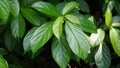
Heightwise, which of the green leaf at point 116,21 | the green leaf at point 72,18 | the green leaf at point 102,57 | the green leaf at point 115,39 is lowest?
the green leaf at point 102,57

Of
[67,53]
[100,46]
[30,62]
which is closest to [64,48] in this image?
[67,53]

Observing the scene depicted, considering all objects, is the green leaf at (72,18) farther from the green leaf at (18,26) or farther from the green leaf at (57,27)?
the green leaf at (18,26)

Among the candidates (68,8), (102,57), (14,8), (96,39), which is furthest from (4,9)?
(102,57)

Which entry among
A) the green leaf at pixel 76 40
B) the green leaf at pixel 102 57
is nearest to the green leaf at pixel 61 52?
the green leaf at pixel 76 40

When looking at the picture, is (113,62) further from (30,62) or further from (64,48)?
(64,48)

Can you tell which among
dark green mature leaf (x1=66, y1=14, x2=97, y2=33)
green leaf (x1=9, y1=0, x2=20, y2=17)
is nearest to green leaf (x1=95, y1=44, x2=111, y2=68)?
dark green mature leaf (x1=66, y1=14, x2=97, y2=33)
